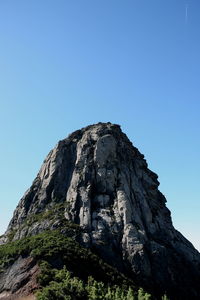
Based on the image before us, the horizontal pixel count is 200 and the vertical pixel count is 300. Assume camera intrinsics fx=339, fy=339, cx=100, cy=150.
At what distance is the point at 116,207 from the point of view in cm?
8738

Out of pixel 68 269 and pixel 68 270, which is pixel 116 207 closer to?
pixel 68 269

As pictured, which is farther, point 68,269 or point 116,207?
point 116,207

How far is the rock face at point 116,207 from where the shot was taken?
7625 centimetres

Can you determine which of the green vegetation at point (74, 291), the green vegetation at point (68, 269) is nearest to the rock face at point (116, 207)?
the green vegetation at point (68, 269)

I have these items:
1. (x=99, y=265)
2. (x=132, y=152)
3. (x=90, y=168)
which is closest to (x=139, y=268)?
(x=99, y=265)

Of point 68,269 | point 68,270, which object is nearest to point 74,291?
point 68,270

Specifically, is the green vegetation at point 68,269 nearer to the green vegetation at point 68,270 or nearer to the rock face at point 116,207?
the green vegetation at point 68,270

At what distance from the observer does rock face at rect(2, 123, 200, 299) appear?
76250 millimetres

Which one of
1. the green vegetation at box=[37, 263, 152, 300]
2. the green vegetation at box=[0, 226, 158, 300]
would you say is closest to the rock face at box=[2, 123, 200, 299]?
the green vegetation at box=[0, 226, 158, 300]

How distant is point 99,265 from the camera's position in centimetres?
6981

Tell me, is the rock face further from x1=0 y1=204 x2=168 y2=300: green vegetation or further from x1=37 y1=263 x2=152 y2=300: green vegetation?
x1=37 y1=263 x2=152 y2=300: green vegetation

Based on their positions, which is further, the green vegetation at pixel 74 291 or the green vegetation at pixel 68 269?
the green vegetation at pixel 68 269

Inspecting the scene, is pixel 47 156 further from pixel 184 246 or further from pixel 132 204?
pixel 184 246

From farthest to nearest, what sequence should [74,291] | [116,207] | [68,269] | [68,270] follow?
[116,207] < [68,269] < [68,270] < [74,291]
